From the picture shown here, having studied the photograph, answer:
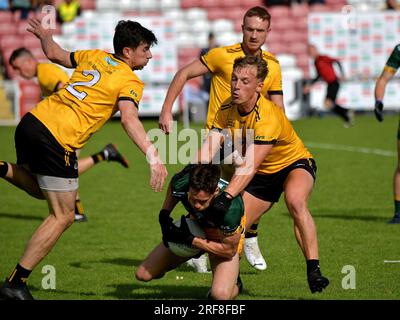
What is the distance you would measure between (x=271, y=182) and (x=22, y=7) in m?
22.9

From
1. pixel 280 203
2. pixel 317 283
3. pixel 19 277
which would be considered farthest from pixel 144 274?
pixel 280 203

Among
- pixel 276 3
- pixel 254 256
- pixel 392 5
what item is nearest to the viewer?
pixel 254 256

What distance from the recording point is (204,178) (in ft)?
24.0

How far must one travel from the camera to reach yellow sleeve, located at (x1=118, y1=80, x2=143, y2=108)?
26.3 ft

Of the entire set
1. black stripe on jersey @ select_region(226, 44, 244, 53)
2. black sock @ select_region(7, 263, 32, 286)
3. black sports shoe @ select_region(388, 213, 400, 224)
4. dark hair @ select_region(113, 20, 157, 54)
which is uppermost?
dark hair @ select_region(113, 20, 157, 54)

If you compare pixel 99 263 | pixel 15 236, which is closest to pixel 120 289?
pixel 99 263

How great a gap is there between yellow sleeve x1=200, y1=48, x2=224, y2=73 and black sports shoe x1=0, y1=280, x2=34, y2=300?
3.09 meters

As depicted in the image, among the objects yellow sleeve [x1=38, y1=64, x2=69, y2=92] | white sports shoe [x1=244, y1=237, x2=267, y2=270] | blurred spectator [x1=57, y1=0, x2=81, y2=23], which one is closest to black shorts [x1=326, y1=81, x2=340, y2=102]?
blurred spectator [x1=57, y1=0, x2=81, y2=23]

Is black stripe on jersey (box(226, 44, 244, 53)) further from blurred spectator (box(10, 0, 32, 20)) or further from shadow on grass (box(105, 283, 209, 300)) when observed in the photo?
blurred spectator (box(10, 0, 32, 20))

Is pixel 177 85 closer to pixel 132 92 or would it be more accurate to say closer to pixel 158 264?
pixel 132 92

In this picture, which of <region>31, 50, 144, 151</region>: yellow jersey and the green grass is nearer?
<region>31, 50, 144, 151</region>: yellow jersey

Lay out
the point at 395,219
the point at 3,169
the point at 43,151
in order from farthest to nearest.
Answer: the point at 395,219, the point at 3,169, the point at 43,151

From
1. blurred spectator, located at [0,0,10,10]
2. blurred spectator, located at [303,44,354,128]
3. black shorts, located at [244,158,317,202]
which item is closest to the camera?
black shorts, located at [244,158,317,202]

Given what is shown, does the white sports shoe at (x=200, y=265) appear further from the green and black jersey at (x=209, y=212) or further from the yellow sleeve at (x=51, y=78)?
the yellow sleeve at (x=51, y=78)
